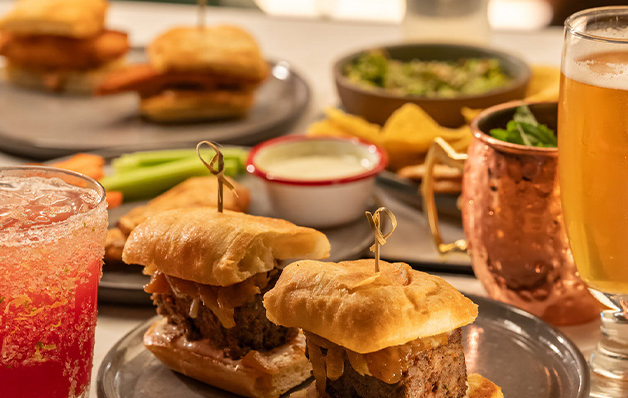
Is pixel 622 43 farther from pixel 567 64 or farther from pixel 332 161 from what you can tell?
pixel 332 161

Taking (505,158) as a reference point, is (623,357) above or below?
below

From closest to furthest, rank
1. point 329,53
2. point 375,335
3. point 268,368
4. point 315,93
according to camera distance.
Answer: point 375,335, point 268,368, point 315,93, point 329,53

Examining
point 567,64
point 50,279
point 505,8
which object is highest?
point 567,64

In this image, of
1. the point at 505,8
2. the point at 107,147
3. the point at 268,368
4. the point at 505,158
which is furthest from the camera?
the point at 505,8

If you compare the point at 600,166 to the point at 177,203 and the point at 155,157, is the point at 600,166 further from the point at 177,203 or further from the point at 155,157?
the point at 155,157

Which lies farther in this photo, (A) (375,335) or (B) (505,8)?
(B) (505,8)

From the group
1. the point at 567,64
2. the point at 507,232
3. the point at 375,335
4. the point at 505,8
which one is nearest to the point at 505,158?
the point at 507,232

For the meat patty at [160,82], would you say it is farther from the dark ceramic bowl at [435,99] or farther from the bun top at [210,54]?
the dark ceramic bowl at [435,99]
